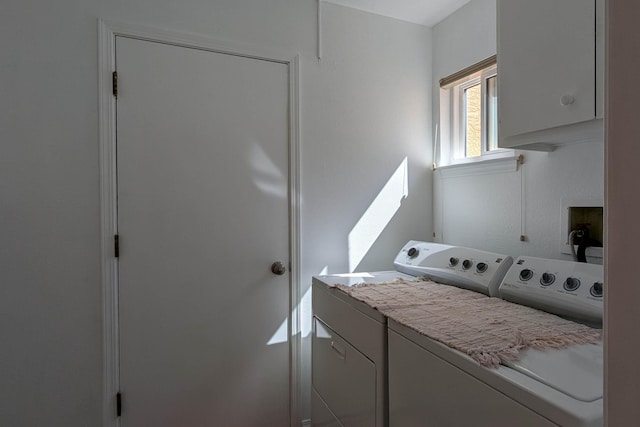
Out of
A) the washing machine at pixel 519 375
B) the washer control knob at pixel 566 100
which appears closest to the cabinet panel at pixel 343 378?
the washing machine at pixel 519 375

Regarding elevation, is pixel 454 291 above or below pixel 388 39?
below

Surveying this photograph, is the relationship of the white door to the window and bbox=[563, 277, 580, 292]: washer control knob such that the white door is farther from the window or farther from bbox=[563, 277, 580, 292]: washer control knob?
bbox=[563, 277, 580, 292]: washer control knob

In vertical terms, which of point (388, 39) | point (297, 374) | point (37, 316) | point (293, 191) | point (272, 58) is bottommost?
point (297, 374)

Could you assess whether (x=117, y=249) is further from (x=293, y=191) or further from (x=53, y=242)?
(x=293, y=191)

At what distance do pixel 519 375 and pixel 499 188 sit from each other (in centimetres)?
130

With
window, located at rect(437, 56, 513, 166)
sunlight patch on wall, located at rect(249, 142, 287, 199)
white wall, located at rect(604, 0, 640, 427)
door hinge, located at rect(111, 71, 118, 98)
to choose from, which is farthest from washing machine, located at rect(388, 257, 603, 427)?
door hinge, located at rect(111, 71, 118, 98)

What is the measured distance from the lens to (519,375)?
2.55 feet

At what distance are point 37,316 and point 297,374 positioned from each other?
A: 130 cm

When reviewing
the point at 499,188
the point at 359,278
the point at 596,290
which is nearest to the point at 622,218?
the point at 596,290

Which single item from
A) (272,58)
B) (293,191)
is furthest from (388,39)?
(293,191)

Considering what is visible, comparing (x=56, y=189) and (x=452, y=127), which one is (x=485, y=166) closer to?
(x=452, y=127)

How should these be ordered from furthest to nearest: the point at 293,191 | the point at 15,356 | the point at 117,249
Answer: the point at 293,191
the point at 117,249
the point at 15,356

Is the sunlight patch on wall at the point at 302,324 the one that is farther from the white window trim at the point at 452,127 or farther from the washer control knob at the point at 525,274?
the white window trim at the point at 452,127

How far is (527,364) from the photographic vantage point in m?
0.82
